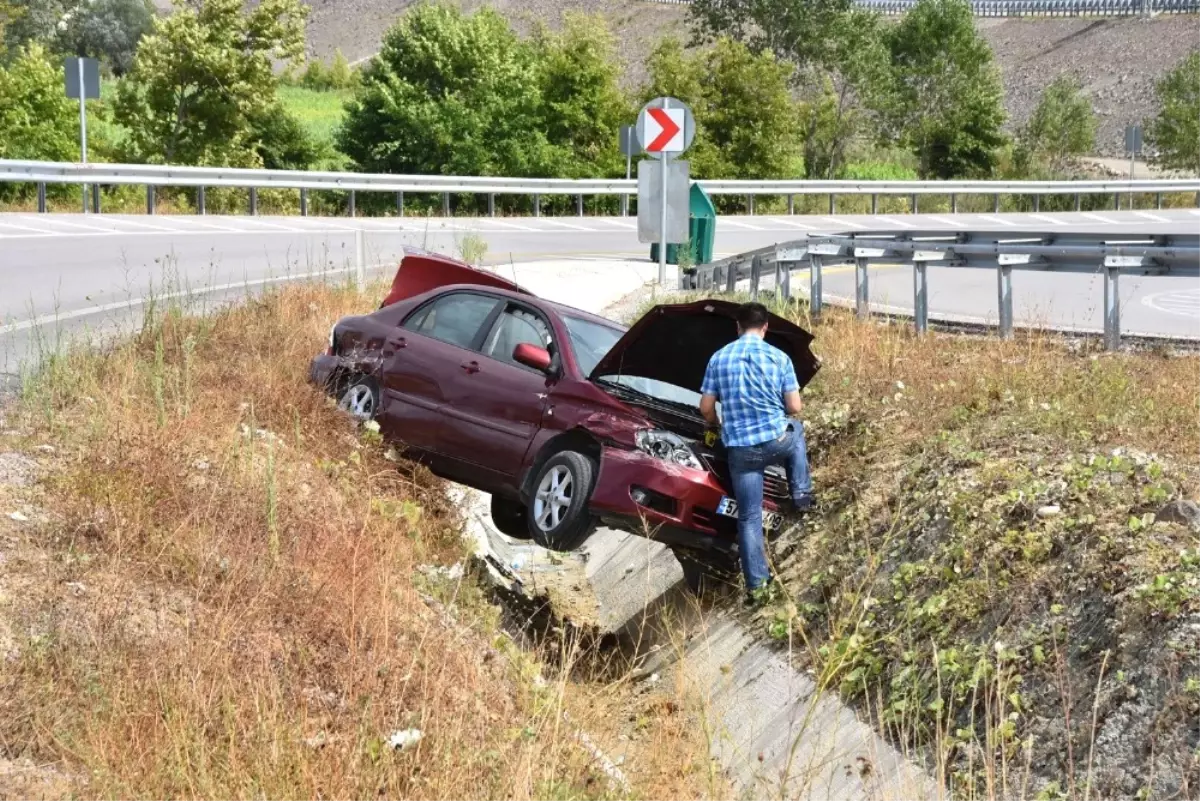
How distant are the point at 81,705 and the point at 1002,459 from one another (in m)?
5.18

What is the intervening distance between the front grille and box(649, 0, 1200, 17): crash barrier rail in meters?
101

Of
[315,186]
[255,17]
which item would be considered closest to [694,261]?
[315,186]

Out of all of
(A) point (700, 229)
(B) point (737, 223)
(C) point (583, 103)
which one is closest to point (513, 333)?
(A) point (700, 229)

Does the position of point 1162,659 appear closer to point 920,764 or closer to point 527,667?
point 920,764

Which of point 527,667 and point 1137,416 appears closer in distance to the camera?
point 527,667

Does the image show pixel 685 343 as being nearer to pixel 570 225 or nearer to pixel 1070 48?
pixel 570 225

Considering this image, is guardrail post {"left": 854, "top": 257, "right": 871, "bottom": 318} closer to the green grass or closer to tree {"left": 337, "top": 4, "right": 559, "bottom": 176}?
tree {"left": 337, "top": 4, "right": 559, "bottom": 176}

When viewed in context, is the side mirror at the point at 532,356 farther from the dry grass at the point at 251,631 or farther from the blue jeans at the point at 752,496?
the blue jeans at the point at 752,496

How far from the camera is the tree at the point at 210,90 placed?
45.9 m

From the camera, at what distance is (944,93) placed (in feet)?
235

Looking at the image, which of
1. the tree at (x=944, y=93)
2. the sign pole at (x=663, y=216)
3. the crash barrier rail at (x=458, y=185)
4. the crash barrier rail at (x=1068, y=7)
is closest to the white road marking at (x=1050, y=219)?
the crash barrier rail at (x=458, y=185)

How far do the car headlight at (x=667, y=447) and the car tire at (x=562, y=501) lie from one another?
0.37 metres

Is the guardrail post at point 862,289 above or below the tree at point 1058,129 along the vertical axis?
below

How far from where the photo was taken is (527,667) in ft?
22.1
